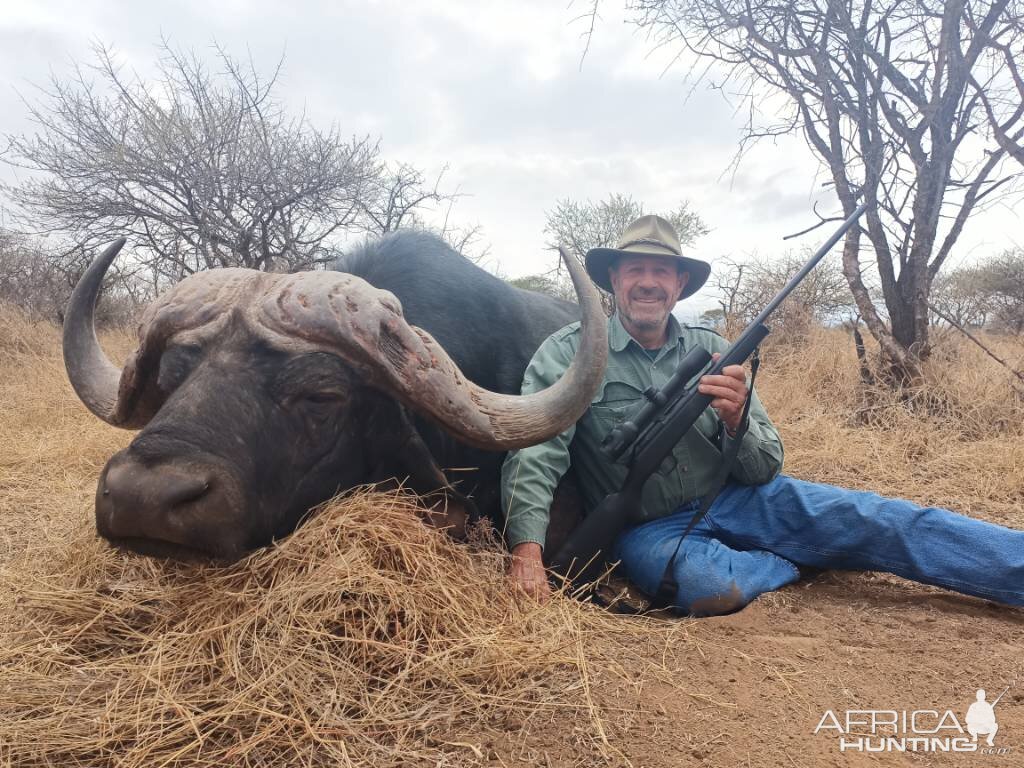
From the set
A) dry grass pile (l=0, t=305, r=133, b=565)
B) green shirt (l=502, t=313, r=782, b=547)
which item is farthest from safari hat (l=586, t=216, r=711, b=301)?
dry grass pile (l=0, t=305, r=133, b=565)

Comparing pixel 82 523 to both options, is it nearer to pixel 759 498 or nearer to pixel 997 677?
pixel 759 498

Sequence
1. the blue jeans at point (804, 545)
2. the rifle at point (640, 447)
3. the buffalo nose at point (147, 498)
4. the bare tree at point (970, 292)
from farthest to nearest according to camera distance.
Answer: the bare tree at point (970, 292), the rifle at point (640, 447), the blue jeans at point (804, 545), the buffalo nose at point (147, 498)

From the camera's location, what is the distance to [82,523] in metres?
2.36

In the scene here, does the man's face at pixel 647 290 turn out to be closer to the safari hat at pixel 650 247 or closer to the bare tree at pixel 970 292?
the safari hat at pixel 650 247

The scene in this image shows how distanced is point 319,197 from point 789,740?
1037 centimetres

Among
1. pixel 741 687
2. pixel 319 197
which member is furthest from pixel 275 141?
pixel 741 687

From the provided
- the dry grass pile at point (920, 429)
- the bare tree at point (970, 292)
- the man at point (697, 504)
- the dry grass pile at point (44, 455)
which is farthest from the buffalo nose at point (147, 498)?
the bare tree at point (970, 292)

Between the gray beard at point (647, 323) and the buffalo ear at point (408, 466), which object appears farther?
the gray beard at point (647, 323)

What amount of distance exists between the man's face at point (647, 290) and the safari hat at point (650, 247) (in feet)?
0.13

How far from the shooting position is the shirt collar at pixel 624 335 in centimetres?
320

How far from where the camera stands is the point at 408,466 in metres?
2.43

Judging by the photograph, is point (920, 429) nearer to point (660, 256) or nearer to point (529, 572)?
point (660, 256)

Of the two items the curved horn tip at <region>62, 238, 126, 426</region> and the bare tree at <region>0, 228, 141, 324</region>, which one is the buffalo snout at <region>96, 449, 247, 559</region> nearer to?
the curved horn tip at <region>62, 238, 126, 426</region>

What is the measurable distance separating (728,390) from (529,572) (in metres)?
1.10
